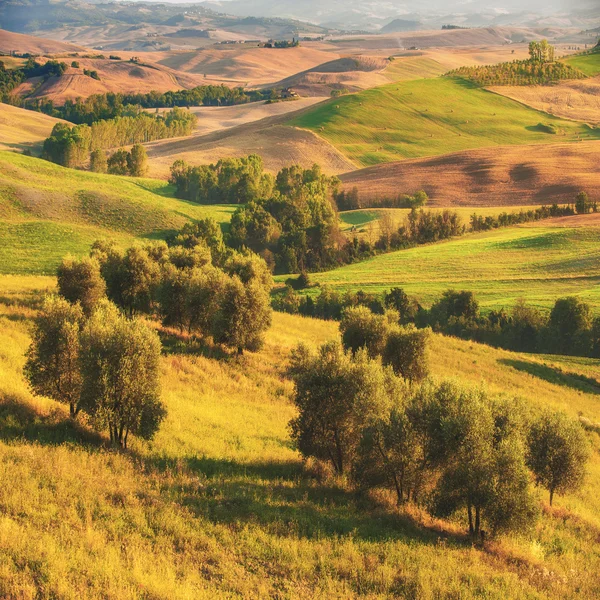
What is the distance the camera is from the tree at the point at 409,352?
41.0 meters

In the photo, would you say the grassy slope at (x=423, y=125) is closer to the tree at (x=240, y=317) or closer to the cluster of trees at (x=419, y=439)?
the tree at (x=240, y=317)

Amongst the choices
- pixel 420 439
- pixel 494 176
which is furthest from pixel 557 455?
pixel 494 176

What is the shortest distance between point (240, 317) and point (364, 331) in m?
8.73

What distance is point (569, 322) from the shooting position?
209ft

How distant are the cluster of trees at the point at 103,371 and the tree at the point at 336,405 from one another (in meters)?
5.92

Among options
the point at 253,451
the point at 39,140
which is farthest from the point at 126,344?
the point at 39,140

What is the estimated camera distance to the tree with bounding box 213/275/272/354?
41.1 metres

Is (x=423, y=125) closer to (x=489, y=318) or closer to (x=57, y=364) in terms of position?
(x=489, y=318)

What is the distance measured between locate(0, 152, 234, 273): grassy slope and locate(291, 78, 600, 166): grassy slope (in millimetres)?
73786

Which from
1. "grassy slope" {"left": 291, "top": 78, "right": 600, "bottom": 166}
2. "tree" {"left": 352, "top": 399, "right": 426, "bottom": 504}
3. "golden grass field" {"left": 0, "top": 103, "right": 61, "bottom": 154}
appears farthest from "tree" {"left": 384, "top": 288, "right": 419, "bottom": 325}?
"golden grass field" {"left": 0, "top": 103, "right": 61, "bottom": 154}

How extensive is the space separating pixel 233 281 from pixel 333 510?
883 inches

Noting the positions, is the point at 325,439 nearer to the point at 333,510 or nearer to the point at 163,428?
the point at 333,510

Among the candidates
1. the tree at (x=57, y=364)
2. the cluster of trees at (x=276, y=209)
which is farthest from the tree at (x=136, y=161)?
the tree at (x=57, y=364)

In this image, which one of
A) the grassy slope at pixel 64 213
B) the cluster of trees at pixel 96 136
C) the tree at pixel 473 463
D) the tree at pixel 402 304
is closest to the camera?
the tree at pixel 473 463
